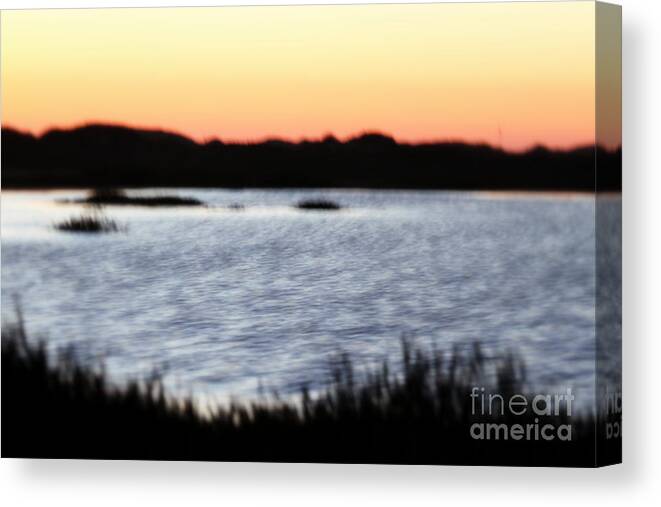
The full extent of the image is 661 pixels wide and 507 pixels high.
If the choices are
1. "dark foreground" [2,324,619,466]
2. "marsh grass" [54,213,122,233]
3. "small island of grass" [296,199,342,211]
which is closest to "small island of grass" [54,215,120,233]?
"marsh grass" [54,213,122,233]

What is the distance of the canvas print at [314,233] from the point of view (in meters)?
9.34

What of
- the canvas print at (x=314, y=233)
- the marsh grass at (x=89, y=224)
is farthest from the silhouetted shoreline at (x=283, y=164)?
the marsh grass at (x=89, y=224)

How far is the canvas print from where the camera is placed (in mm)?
9344

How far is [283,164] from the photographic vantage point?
9664 mm

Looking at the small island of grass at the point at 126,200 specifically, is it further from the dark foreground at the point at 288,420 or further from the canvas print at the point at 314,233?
the dark foreground at the point at 288,420

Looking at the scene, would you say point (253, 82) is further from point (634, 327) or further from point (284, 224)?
point (634, 327)

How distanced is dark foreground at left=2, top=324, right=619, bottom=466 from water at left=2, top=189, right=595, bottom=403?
0.12 meters

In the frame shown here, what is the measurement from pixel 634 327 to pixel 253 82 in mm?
2662

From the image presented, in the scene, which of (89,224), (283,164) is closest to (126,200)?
(89,224)

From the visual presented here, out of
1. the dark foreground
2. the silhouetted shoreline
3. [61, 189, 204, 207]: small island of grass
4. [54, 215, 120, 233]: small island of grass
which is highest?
the silhouetted shoreline

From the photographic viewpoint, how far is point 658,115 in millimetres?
9383

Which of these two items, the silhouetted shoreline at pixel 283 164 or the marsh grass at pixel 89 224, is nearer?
the silhouetted shoreline at pixel 283 164

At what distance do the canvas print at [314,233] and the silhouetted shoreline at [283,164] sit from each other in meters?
0.01

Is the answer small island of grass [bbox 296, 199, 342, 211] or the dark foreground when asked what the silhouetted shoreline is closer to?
small island of grass [bbox 296, 199, 342, 211]
